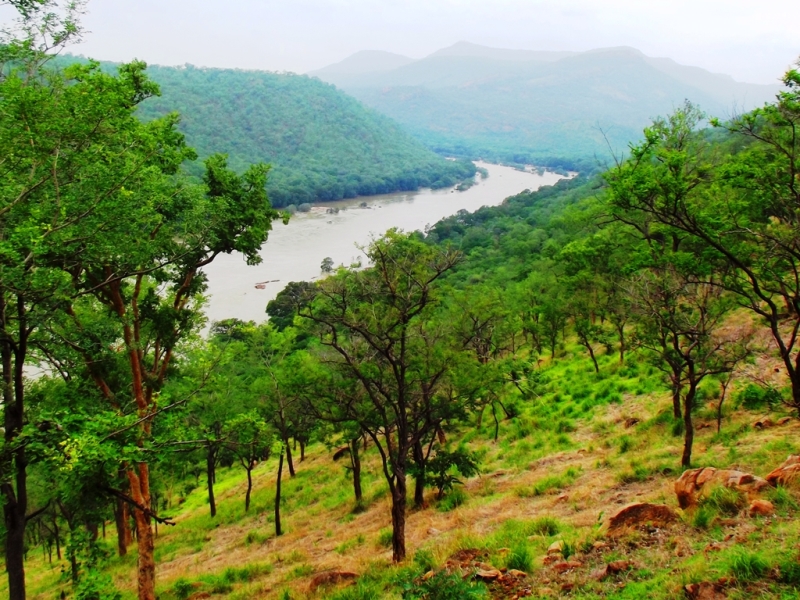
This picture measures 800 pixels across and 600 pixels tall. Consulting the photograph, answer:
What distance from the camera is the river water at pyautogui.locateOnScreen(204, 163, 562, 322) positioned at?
1992 inches

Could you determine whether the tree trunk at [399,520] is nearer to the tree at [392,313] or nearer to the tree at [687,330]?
the tree at [392,313]

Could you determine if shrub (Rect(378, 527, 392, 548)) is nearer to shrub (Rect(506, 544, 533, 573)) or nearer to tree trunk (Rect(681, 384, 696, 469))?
shrub (Rect(506, 544, 533, 573))

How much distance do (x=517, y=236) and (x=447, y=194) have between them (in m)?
54.3

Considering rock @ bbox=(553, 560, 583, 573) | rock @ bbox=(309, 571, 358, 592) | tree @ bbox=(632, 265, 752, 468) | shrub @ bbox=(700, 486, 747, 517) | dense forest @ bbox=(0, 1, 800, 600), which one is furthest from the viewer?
tree @ bbox=(632, 265, 752, 468)

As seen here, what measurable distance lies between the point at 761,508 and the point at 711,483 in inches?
36.5

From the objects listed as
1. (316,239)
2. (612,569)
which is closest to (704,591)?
(612,569)

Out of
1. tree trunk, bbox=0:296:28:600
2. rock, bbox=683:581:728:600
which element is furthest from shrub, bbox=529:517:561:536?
tree trunk, bbox=0:296:28:600

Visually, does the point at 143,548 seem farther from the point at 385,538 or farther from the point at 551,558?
the point at 551,558

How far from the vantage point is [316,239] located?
67750mm

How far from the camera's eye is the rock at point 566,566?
712 cm

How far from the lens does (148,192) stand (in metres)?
7.55

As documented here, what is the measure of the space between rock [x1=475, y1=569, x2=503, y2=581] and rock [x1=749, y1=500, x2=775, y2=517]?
3394 mm

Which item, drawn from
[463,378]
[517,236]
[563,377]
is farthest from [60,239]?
[517,236]

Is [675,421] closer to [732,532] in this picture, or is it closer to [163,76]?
[732,532]
